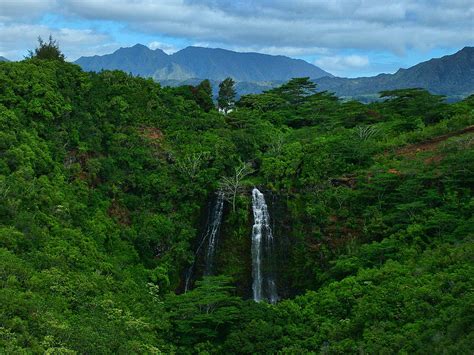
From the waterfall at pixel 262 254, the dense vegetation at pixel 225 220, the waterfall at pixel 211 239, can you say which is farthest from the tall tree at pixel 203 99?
the waterfall at pixel 262 254

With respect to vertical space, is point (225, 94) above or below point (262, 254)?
above

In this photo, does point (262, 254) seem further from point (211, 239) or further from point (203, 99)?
point (203, 99)

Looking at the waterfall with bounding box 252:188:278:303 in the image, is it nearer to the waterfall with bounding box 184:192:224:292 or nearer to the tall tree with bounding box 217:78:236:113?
the waterfall with bounding box 184:192:224:292

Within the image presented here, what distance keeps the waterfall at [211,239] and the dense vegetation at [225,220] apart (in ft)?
2.39

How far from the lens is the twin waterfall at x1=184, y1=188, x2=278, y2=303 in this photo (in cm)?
3203

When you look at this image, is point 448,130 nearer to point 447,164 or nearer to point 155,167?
point 447,164

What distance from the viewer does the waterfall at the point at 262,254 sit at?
31.8 meters

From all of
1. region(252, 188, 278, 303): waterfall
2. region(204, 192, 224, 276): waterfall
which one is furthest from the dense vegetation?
region(204, 192, 224, 276): waterfall

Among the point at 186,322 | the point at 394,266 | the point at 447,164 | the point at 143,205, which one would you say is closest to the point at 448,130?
the point at 447,164

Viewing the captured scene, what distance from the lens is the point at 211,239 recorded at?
34375 millimetres

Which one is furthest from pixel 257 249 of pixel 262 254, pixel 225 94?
pixel 225 94

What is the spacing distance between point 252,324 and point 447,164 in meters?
17.6

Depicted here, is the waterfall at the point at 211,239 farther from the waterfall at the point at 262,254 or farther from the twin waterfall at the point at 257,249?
the waterfall at the point at 262,254

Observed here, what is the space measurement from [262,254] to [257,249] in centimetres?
52
